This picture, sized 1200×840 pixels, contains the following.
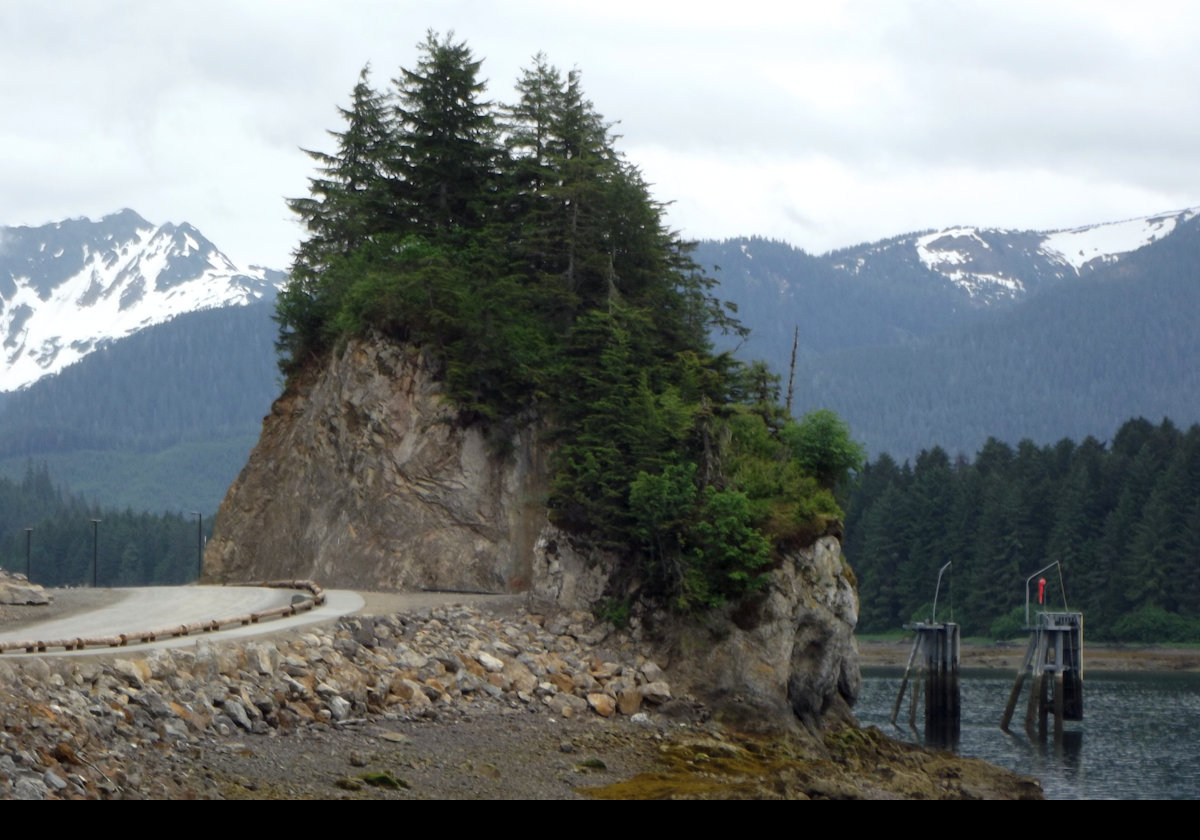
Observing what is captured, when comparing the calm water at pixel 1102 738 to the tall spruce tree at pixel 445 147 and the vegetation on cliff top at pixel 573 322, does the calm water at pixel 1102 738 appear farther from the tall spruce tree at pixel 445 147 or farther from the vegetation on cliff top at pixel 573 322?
the tall spruce tree at pixel 445 147

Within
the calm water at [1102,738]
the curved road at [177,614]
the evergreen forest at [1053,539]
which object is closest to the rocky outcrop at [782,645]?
the calm water at [1102,738]

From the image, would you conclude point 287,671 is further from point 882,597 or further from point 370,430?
point 882,597

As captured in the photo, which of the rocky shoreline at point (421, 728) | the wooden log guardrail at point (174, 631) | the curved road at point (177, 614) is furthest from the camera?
the curved road at point (177, 614)

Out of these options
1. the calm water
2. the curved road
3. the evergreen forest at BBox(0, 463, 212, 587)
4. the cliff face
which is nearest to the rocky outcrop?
the cliff face

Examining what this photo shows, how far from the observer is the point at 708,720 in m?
42.6

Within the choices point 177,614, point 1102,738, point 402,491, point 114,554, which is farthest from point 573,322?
point 114,554

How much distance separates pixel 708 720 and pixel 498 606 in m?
7.85

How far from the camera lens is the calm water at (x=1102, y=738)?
1960 inches

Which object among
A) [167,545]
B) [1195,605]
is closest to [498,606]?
[1195,605]

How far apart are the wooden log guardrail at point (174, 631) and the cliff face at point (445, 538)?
3797 mm

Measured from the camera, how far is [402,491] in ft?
168

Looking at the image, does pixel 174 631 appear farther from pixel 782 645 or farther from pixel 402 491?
pixel 782 645

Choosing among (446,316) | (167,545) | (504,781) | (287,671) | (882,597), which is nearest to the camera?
(504,781)

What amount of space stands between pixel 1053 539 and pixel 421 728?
92.8 m
